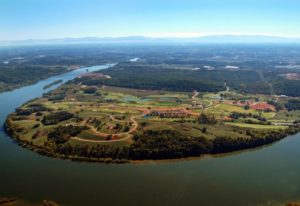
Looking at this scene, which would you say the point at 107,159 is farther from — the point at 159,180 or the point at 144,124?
the point at 144,124

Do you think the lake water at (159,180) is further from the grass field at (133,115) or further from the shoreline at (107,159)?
the grass field at (133,115)

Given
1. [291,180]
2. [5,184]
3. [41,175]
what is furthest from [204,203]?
[5,184]

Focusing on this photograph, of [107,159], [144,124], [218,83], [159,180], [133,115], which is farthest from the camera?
[218,83]

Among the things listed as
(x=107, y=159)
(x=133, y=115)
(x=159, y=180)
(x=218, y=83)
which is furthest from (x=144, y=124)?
(x=218, y=83)

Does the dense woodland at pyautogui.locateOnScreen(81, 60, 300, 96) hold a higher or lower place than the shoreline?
lower

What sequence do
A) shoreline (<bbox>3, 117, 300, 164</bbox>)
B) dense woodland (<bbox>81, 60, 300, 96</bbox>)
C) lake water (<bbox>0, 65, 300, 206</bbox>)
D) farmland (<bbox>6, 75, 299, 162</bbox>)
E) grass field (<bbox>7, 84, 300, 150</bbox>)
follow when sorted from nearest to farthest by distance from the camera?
lake water (<bbox>0, 65, 300, 206</bbox>), shoreline (<bbox>3, 117, 300, 164</bbox>), farmland (<bbox>6, 75, 299, 162</bbox>), grass field (<bbox>7, 84, 300, 150</bbox>), dense woodland (<bbox>81, 60, 300, 96</bbox>)

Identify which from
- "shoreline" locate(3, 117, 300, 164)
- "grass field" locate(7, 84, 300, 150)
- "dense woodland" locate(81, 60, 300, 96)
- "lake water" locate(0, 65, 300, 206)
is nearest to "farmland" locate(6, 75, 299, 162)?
"grass field" locate(7, 84, 300, 150)

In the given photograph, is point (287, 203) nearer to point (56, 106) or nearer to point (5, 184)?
point (5, 184)

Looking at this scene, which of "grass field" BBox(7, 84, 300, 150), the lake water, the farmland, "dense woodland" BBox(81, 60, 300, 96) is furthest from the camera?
"dense woodland" BBox(81, 60, 300, 96)

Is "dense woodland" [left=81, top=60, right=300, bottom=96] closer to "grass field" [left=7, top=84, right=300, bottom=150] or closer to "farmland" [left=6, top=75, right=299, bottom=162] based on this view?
"grass field" [left=7, top=84, right=300, bottom=150]
